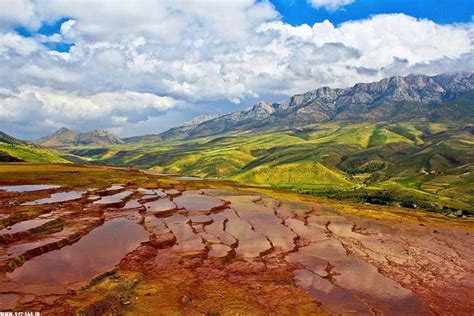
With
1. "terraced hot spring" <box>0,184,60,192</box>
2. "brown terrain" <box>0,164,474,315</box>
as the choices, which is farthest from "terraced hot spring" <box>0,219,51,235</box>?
"terraced hot spring" <box>0,184,60,192</box>

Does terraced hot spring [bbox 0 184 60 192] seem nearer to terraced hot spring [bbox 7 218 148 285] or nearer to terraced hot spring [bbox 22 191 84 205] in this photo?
terraced hot spring [bbox 22 191 84 205]

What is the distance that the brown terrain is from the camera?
35500mm

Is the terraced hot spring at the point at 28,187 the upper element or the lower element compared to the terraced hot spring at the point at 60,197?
upper

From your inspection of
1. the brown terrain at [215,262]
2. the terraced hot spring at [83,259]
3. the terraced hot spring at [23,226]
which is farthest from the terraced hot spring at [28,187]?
the terraced hot spring at [83,259]

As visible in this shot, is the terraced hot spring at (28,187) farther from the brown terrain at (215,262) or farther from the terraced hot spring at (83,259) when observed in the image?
the terraced hot spring at (83,259)

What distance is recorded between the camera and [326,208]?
4215 inches

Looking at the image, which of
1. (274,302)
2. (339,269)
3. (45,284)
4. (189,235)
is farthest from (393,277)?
(45,284)

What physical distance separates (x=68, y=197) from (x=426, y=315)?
250 ft

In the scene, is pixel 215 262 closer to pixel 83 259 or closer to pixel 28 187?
pixel 83 259

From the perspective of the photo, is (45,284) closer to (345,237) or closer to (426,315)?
(426,315)

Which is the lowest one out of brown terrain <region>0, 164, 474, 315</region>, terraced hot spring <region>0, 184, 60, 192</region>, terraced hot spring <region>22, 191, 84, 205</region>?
brown terrain <region>0, 164, 474, 315</region>

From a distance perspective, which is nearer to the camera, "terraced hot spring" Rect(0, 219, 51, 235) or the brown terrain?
the brown terrain

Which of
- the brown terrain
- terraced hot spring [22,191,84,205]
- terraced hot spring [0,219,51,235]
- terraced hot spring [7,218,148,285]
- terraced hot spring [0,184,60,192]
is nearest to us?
the brown terrain

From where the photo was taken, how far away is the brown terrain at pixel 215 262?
116ft
